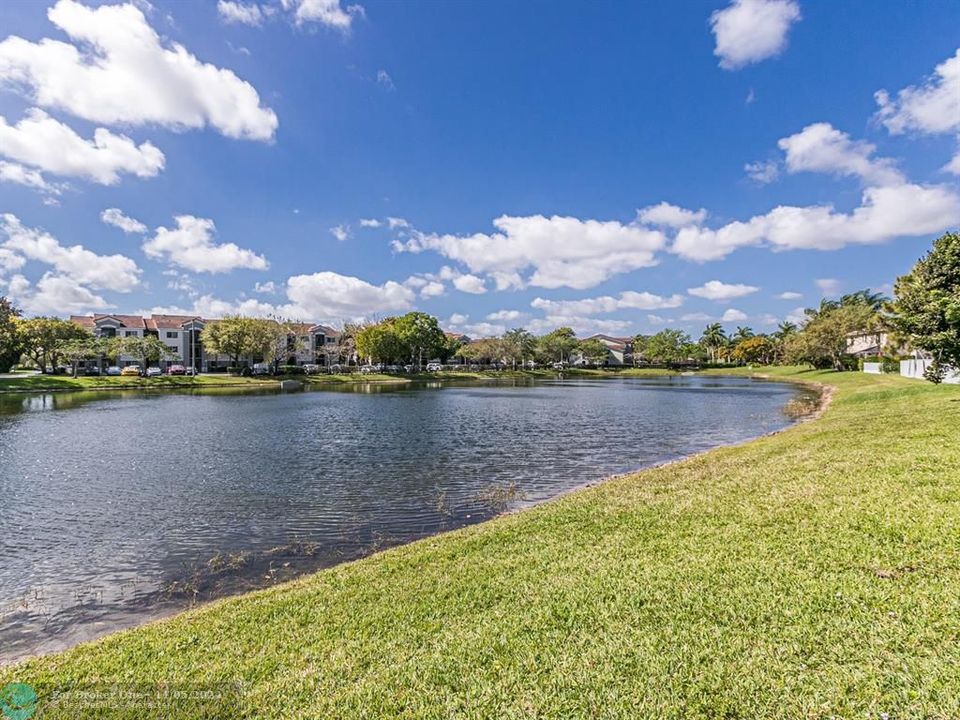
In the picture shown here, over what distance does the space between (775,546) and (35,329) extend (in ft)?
289

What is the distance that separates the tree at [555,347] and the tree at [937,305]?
96.8 metres

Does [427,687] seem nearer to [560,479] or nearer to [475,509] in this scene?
[475,509]

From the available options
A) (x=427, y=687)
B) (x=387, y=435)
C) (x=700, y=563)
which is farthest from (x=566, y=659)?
(x=387, y=435)

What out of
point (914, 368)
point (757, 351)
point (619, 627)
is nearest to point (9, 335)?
point (619, 627)

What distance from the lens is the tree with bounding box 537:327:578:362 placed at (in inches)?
5034

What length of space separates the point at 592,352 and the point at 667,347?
65.1 ft

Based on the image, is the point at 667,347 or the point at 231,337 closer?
the point at 231,337

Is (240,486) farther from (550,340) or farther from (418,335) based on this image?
(550,340)

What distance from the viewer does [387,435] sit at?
27.6m

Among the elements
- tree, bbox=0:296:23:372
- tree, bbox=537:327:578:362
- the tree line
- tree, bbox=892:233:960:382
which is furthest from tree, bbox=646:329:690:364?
tree, bbox=0:296:23:372

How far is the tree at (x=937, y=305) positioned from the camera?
23.3 meters

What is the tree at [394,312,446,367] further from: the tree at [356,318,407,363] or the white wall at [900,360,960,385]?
the white wall at [900,360,960,385]

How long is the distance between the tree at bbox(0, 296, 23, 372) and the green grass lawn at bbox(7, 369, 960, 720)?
253ft

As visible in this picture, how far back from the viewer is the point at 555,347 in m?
128
